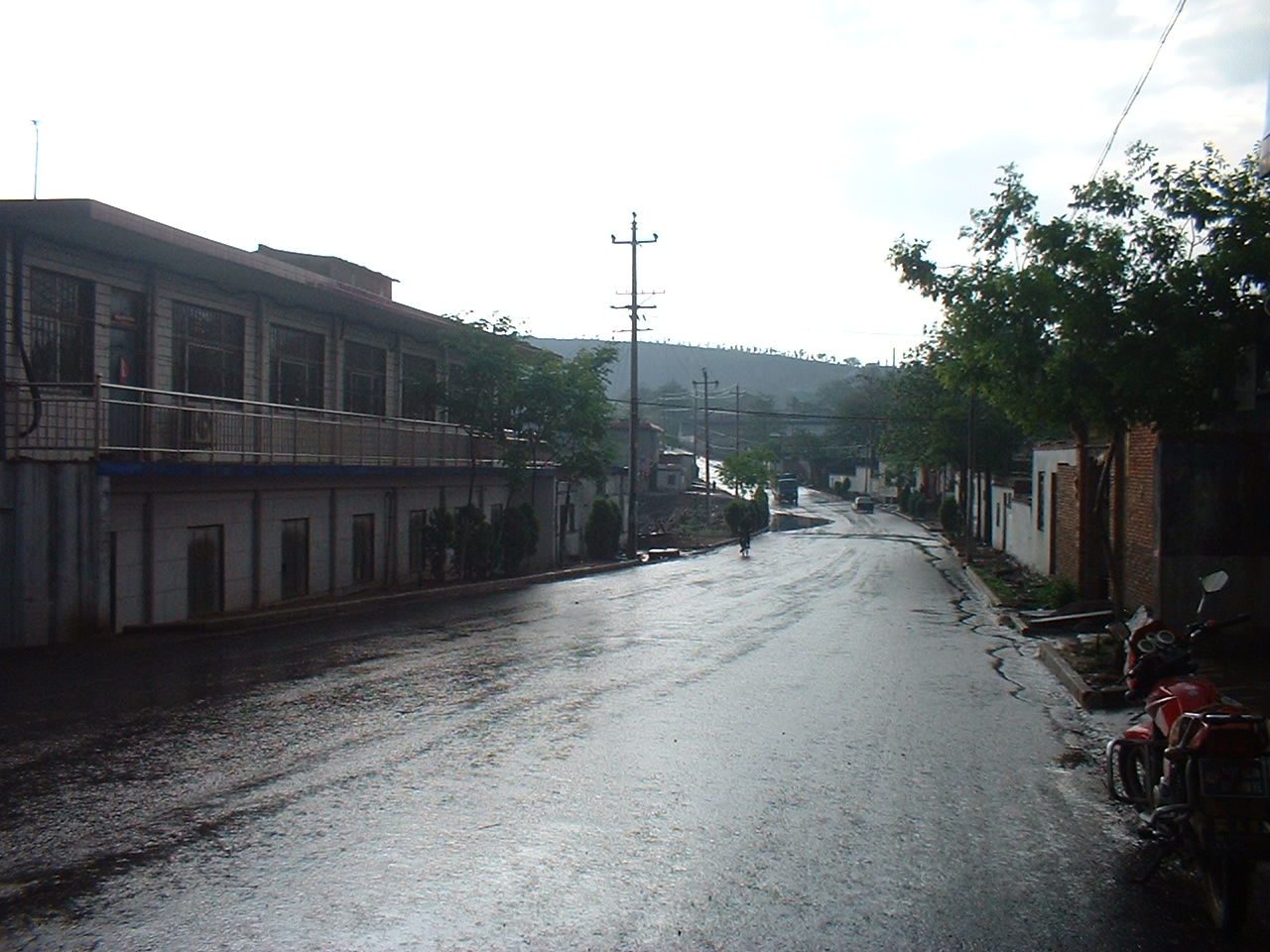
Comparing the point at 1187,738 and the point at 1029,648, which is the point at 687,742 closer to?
the point at 1187,738

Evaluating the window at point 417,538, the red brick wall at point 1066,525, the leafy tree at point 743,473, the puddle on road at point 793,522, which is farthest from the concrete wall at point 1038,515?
the leafy tree at point 743,473

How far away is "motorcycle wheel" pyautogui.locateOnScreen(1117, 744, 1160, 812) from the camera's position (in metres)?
6.61

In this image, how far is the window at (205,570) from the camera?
1877 centimetres

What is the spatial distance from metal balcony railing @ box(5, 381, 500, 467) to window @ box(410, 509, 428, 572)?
4.44 feet

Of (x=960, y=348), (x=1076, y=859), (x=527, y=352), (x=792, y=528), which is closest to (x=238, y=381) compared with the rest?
(x=527, y=352)

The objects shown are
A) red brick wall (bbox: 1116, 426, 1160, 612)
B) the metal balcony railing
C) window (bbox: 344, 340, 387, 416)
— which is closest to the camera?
the metal balcony railing

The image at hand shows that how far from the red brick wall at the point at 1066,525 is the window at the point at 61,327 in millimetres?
19103

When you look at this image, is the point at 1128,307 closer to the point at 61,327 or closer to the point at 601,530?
the point at 61,327

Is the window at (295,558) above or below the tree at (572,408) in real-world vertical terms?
below

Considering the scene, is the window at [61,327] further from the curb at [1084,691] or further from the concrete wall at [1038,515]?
the concrete wall at [1038,515]

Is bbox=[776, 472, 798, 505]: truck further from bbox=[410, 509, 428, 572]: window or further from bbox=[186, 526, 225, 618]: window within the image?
bbox=[186, 526, 225, 618]: window

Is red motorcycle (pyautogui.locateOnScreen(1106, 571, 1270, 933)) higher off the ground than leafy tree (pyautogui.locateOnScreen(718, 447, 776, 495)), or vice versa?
leafy tree (pyautogui.locateOnScreen(718, 447, 776, 495))

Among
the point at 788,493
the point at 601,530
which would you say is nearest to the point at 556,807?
the point at 601,530

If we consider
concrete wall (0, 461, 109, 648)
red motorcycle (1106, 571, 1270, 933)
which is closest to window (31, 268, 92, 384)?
concrete wall (0, 461, 109, 648)
